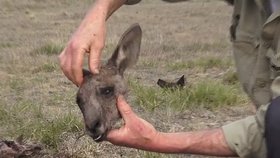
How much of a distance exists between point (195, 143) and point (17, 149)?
2.50m

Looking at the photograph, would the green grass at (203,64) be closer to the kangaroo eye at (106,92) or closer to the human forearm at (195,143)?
the kangaroo eye at (106,92)

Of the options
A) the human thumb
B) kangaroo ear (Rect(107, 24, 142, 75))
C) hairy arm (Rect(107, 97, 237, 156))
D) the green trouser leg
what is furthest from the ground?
hairy arm (Rect(107, 97, 237, 156))

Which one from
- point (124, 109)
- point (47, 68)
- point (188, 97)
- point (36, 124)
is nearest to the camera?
point (124, 109)

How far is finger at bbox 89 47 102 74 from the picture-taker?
2658 millimetres

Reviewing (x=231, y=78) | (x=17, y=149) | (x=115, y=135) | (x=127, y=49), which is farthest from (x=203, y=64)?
(x=115, y=135)

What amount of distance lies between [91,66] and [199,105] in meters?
3.71

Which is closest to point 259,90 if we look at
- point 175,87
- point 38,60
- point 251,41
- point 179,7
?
point 251,41

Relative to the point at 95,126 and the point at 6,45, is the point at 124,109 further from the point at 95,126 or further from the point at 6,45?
the point at 6,45

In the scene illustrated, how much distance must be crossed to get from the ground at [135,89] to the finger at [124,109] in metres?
1.85

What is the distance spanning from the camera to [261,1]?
264cm

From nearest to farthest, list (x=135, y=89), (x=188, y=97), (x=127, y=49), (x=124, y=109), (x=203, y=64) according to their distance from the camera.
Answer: (x=124, y=109) < (x=127, y=49) < (x=188, y=97) < (x=135, y=89) < (x=203, y=64)

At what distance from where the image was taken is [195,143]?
2410 millimetres

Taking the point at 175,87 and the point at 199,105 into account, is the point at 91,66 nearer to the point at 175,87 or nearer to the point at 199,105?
the point at 199,105

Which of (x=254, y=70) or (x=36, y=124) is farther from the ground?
(x=254, y=70)
